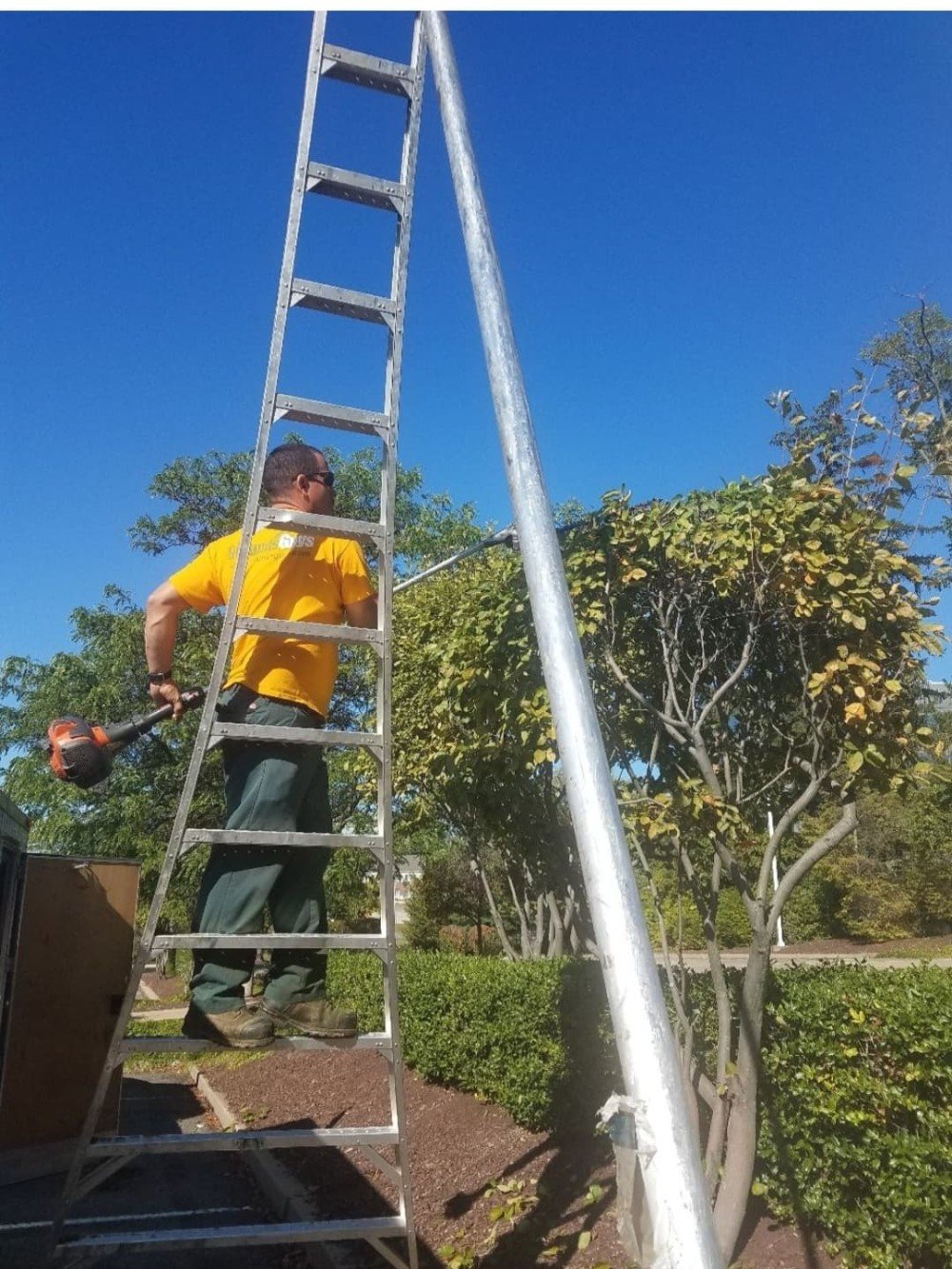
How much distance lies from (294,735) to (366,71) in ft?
8.36

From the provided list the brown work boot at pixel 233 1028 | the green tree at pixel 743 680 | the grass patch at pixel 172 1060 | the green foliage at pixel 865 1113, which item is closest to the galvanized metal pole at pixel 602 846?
A: the brown work boot at pixel 233 1028

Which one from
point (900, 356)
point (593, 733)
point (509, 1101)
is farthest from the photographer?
point (900, 356)

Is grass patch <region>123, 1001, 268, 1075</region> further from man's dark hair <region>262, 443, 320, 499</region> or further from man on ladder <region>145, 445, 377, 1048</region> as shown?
man's dark hair <region>262, 443, 320, 499</region>

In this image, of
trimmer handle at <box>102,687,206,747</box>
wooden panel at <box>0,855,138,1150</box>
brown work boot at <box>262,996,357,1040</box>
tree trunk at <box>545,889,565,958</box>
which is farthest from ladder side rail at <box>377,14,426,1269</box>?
tree trunk at <box>545,889,565,958</box>

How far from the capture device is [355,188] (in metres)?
3.78

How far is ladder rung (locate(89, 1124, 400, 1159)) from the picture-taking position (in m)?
3.12

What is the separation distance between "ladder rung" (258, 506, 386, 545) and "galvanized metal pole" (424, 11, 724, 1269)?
123 centimetres

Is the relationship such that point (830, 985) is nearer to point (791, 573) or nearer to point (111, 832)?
point (791, 573)

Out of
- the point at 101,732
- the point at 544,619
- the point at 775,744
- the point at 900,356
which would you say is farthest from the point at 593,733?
the point at 900,356

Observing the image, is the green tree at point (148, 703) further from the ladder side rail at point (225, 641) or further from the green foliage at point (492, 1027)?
the ladder side rail at point (225, 641)

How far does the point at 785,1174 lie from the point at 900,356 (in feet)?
65.1

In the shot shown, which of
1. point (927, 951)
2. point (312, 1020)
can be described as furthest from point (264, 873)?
point (927, 951)

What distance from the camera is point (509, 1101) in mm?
6648

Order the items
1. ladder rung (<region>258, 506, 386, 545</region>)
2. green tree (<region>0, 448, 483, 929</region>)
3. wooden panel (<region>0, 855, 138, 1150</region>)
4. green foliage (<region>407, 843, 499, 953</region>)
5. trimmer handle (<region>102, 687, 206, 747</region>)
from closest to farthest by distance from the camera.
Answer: ladder rung (<region>258, 506, 386, 545</region>), trimmer handle (<region>102, 687, 206, 747</region>), wooden panel (<region>0, 855, 138, 1150</region>), green tree (<region>0, 448, 483, 929</region>), green foliage (<region>407, 843, 499, 953</region>)
